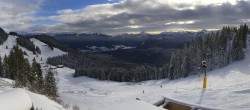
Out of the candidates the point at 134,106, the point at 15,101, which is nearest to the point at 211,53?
the point at 134,106

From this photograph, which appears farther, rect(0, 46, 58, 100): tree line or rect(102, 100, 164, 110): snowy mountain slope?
rect(0, 46, 58, 100): tree line

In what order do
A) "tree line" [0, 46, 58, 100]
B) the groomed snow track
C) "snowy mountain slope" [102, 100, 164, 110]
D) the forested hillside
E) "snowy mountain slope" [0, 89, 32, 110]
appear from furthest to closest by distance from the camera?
the forested hillside → "tree line" [0, 46, 58, 100] → the groomed snow track → "snowy mountain slope" [102, 100, 164, 110] → "snowy mountain slope" [0, 89, 32, 110]

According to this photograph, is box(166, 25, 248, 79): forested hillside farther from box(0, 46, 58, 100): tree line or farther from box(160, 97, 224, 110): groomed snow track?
box(160, 97, 224, 110): groomed snow track

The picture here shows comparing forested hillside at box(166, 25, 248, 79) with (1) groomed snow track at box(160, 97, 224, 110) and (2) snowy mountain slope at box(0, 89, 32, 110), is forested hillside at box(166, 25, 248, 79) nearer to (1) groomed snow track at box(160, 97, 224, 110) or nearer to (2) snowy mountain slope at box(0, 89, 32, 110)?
(1) groomed snow track at box(160, 97, 224, 110)

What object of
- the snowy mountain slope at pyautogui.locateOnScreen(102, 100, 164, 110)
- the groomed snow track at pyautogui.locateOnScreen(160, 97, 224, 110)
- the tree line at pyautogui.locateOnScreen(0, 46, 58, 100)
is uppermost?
the snowy mountain slope at pyautogui.locateOnScreen(102, 100, 164, 110)

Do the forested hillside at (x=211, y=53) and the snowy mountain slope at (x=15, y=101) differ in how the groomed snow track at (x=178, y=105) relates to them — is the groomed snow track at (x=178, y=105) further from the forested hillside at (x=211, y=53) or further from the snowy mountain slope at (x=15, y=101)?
the forested hillside at (x=211, y=53)

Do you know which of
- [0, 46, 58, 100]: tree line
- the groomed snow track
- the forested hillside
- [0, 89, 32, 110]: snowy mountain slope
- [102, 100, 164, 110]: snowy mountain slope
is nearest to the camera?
[0, 89, 32, 110]: snowy mountain slope

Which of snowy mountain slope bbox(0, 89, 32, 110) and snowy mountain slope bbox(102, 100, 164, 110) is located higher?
snowy mountain slope bbox(0, 89, 32, 110)

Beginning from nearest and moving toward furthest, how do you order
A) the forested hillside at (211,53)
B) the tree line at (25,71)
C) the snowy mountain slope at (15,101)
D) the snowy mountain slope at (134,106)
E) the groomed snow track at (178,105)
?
the snowy mountain slope at (15,101)
the snowy mountain slope at (134,106)
the groomed snow track at (178,105)
the tree line at (25,71)
the forested hillside at (211,53)

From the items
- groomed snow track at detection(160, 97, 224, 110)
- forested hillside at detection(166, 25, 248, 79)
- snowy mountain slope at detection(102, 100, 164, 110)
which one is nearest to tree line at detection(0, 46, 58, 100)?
groomed snow track at detection(160, 97, 224, 110)

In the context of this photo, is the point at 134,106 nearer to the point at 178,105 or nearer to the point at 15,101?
the point at 15,101

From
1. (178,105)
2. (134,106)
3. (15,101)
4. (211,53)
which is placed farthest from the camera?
(211,53)

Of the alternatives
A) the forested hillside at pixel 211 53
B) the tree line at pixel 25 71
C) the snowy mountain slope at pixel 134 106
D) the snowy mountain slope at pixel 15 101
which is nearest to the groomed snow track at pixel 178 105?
the snowy mountain slope at pixel 134 106

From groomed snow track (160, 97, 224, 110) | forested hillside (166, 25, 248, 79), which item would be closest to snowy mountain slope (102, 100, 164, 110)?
groomed snow track (160, 97, 224, 110)
